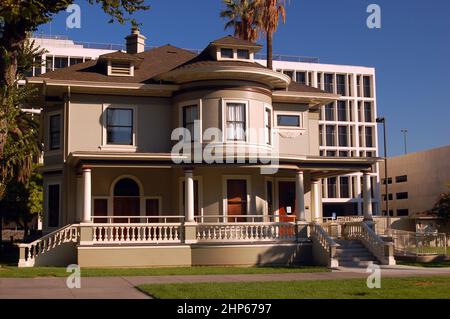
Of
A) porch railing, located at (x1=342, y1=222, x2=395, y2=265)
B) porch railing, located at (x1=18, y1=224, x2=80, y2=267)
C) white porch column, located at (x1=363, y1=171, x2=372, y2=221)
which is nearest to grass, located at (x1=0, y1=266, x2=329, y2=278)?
porch railing, located at (x1=18, y1=224, x2=80, y2=267)

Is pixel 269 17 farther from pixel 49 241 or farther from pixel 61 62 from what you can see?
pixel 61 62

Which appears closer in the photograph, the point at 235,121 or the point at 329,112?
the point at 235,121

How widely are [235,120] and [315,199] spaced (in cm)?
729

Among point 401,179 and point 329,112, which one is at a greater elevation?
point 329,112

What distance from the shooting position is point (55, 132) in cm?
2944

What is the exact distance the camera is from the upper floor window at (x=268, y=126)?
95.1ft

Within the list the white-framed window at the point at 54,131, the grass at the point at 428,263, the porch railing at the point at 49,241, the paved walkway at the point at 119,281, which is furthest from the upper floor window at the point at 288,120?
the porch railing at the point at 49,241

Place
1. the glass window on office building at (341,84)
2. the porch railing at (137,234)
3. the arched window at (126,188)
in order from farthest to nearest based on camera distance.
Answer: the glass window on office building at (341,84)
the arched window at (126,188)
the porch railing at (137,234)

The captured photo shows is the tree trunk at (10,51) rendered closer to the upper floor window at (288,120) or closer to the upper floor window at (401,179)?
the upper floor window at (288,120)

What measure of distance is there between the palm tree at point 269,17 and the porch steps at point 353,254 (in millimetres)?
14360

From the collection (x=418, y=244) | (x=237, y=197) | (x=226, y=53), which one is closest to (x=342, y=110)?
(x=226, y=53)

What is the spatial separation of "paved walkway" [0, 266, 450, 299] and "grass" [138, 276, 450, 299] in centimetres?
98
